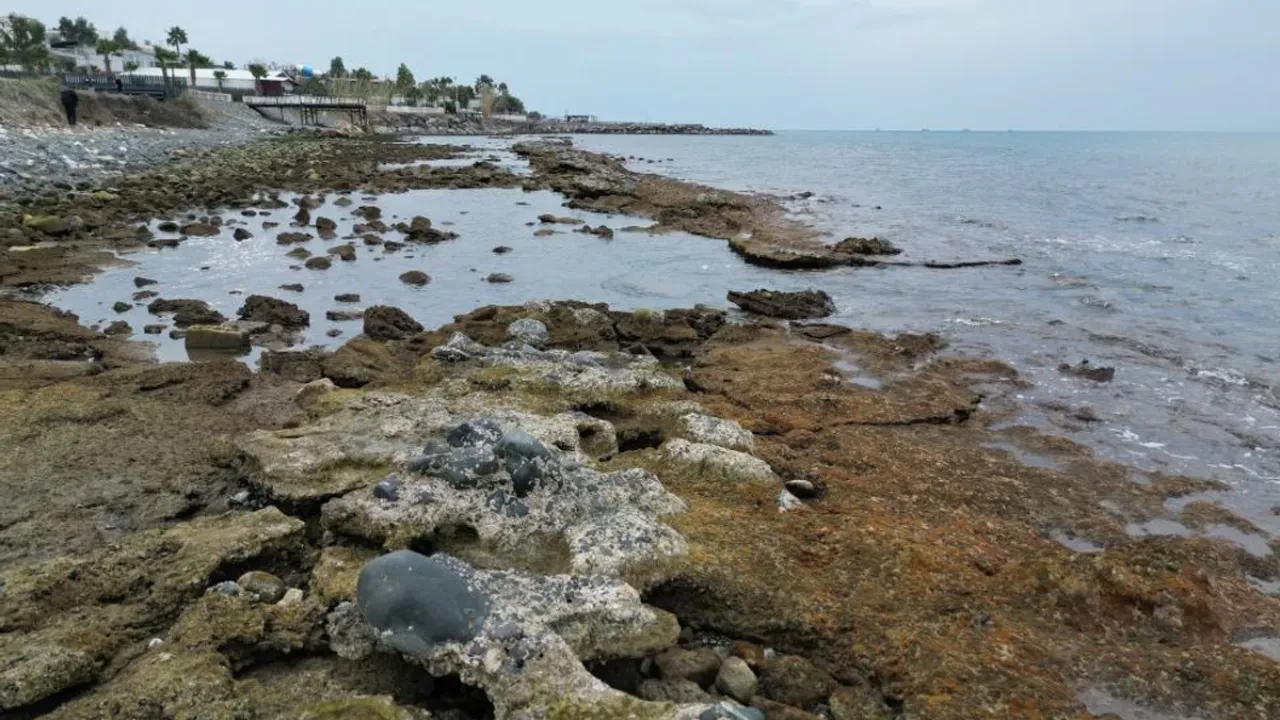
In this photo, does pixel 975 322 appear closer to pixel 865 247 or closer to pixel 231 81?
pixel 865 247

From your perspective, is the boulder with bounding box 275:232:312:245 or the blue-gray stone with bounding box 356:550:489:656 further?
the boulder with bounding box 275:232:312:245

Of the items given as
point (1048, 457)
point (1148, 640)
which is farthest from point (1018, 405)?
point (1148, 640)


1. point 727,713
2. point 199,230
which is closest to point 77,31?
point 199,230

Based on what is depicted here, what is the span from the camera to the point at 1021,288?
18453 mm

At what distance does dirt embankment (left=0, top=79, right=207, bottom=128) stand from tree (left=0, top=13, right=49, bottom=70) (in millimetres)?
19024

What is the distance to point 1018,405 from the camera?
10.4 m

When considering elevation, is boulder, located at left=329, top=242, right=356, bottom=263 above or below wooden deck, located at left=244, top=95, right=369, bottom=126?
below

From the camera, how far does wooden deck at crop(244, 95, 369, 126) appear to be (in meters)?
85.0

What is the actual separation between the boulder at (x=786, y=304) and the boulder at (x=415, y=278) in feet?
21.5

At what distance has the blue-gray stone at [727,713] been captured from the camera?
379 cm

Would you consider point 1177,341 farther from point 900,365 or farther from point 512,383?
point 512,383

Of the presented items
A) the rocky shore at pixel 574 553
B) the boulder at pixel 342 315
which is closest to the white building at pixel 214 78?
the boulder at pixel 342 315

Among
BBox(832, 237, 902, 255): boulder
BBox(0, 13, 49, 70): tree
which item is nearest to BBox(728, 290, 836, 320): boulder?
BBox(832, 237, 902, 255): boulder

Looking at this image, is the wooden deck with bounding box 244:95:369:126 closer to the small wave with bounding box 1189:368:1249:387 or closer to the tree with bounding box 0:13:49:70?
the tree with bounding box 0:13:49:70
